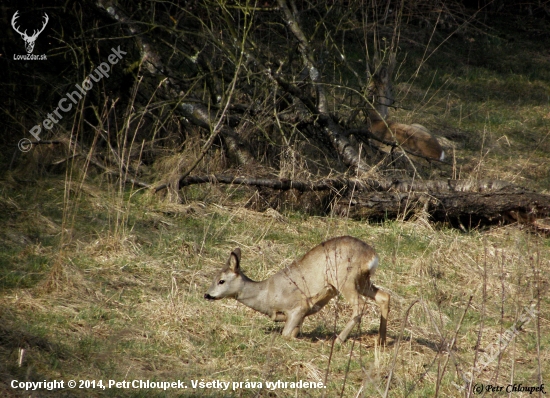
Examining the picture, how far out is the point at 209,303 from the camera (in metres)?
Result: 5.98

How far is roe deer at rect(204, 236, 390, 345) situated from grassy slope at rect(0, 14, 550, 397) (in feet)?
0.58

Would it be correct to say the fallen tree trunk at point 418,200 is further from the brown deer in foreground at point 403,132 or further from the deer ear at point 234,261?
the deer ear at point 234,261

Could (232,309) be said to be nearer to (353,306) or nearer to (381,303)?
(353,306)

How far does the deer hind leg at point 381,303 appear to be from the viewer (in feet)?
18.1

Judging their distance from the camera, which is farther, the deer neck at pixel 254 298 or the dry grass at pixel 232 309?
the deer neck at pixel 254 298

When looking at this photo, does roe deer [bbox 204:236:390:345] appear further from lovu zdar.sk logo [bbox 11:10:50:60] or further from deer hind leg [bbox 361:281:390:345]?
lovu zdar.sk logo [bbox 11:10:50:60]

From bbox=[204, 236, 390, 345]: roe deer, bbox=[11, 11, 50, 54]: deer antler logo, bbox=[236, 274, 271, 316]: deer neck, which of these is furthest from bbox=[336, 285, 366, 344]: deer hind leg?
bbox=[11, 11, 50, 54]: deer antler logo

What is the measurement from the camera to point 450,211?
8.20m

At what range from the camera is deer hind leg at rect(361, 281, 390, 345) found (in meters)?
5.52

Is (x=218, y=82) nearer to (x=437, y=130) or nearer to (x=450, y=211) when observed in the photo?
(x=450, y=211)

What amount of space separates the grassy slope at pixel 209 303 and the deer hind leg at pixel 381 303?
12 cm

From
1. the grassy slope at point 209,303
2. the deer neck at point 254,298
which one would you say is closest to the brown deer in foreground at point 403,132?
the grassy slope at point 209,303

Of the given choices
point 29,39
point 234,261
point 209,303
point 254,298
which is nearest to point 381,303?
point 254,298

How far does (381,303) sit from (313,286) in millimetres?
512
